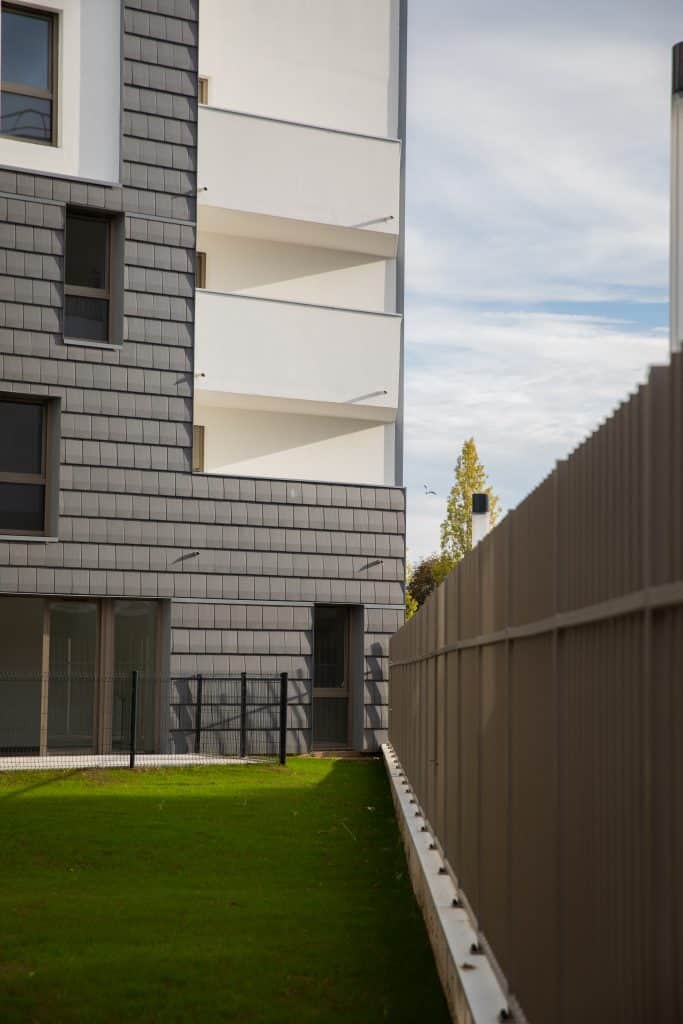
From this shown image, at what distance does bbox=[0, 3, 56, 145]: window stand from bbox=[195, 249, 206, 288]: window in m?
3.73

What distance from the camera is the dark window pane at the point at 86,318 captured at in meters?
22.3

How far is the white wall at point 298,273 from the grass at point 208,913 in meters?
11.4

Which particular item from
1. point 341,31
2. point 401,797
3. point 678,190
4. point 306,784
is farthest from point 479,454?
point 678,190

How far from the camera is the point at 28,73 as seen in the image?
22359 millimetres

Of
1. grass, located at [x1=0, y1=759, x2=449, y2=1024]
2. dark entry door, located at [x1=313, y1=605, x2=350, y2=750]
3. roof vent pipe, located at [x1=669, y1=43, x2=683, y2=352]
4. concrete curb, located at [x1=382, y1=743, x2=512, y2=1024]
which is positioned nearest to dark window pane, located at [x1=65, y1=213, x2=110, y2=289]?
dark entry door, located at [x1=313, y1=605, x2=350, y2=750]

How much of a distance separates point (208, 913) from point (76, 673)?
1335 cm

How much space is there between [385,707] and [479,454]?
139ft

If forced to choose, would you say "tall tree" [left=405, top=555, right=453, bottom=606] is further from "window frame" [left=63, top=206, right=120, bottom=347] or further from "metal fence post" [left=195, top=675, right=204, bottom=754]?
"window frame" [left=63, top=206, right=120, bottom=347]

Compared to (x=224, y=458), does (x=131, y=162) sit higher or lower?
higher

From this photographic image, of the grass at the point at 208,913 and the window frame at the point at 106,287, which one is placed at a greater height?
the window frame at the point at 106,287

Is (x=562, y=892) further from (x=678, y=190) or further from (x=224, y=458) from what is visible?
(x=224, y=458)

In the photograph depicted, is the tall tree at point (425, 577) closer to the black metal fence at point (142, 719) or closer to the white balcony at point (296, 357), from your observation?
the white balcony at point (296, 357)

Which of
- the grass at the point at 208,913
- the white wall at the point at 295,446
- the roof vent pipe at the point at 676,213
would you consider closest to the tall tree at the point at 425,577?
A: the white wall at the point at 295,446

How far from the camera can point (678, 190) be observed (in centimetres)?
688
